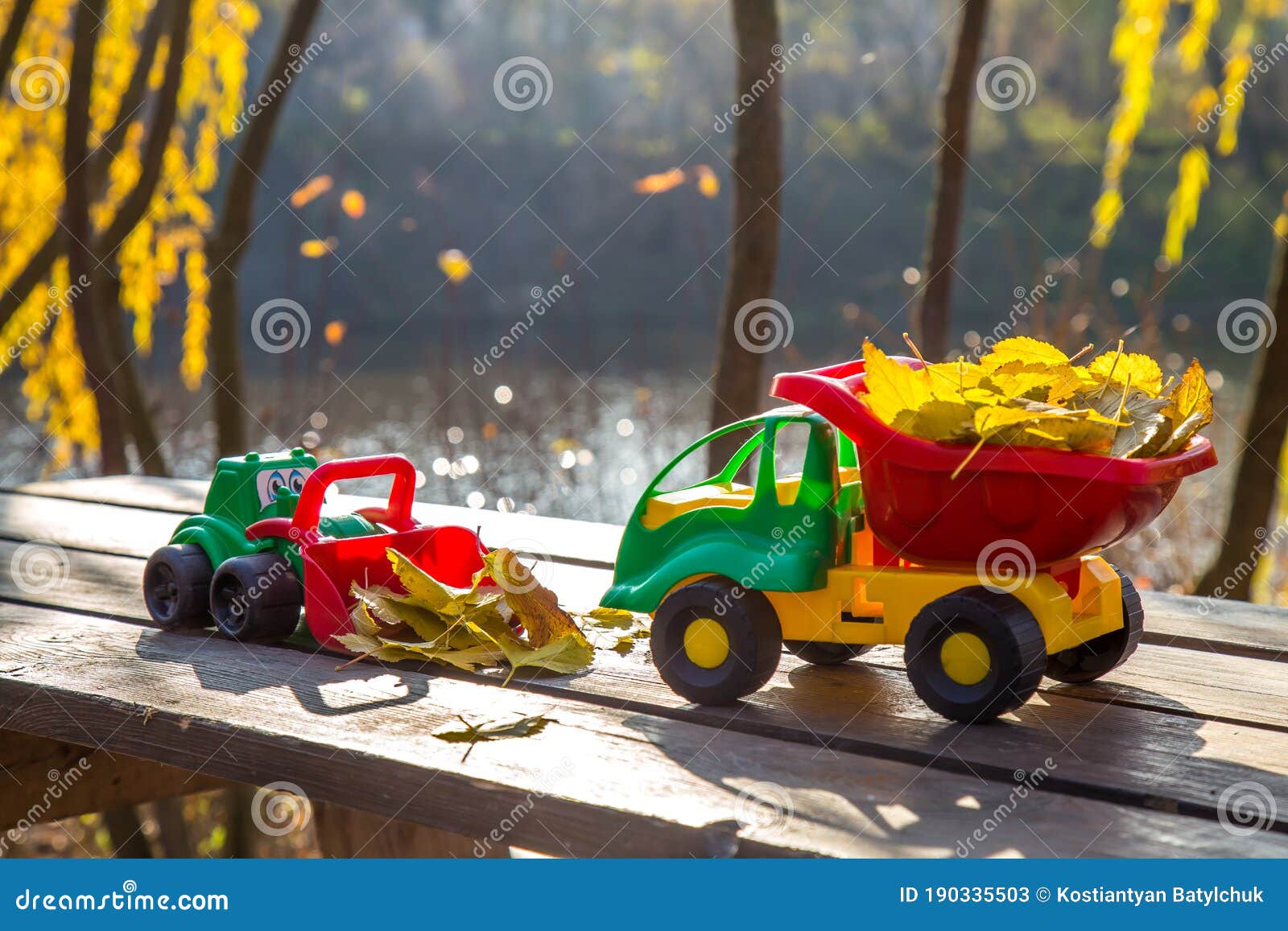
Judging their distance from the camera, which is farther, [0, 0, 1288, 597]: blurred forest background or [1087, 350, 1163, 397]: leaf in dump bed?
[0, 0, 1288, 597]: blurred forest background

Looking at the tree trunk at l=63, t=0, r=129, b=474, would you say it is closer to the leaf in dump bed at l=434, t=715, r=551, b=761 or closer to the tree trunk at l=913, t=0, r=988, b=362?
the tree trunk at l=913, t=0, r=988, b=362

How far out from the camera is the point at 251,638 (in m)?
1.95

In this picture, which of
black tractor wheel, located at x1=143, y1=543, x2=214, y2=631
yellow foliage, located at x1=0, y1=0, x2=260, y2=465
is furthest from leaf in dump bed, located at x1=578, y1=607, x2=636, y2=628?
yellow foliage, located at x1=0, y1=0, x2=260, y2=465

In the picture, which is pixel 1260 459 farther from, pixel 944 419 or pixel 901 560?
pixel 944 419

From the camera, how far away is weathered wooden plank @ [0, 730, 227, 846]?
2080 millimetres

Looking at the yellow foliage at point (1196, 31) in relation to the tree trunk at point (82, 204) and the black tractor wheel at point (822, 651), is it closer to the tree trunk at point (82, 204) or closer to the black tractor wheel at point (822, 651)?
the black tractor wheel at point (822, 651)

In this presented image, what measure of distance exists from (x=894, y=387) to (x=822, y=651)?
462mm

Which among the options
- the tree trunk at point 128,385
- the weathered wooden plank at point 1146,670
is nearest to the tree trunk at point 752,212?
the weathered wooden plank at point 1146,670

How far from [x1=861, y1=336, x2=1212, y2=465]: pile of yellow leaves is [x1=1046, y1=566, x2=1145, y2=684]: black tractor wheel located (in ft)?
0.82

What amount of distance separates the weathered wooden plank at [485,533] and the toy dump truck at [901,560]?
1.26 feet

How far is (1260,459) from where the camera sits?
11.1 feet

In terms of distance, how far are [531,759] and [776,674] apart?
473mm

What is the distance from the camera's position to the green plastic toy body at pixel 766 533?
161 centimetres

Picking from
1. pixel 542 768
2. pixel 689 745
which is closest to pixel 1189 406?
pixel 689 745
